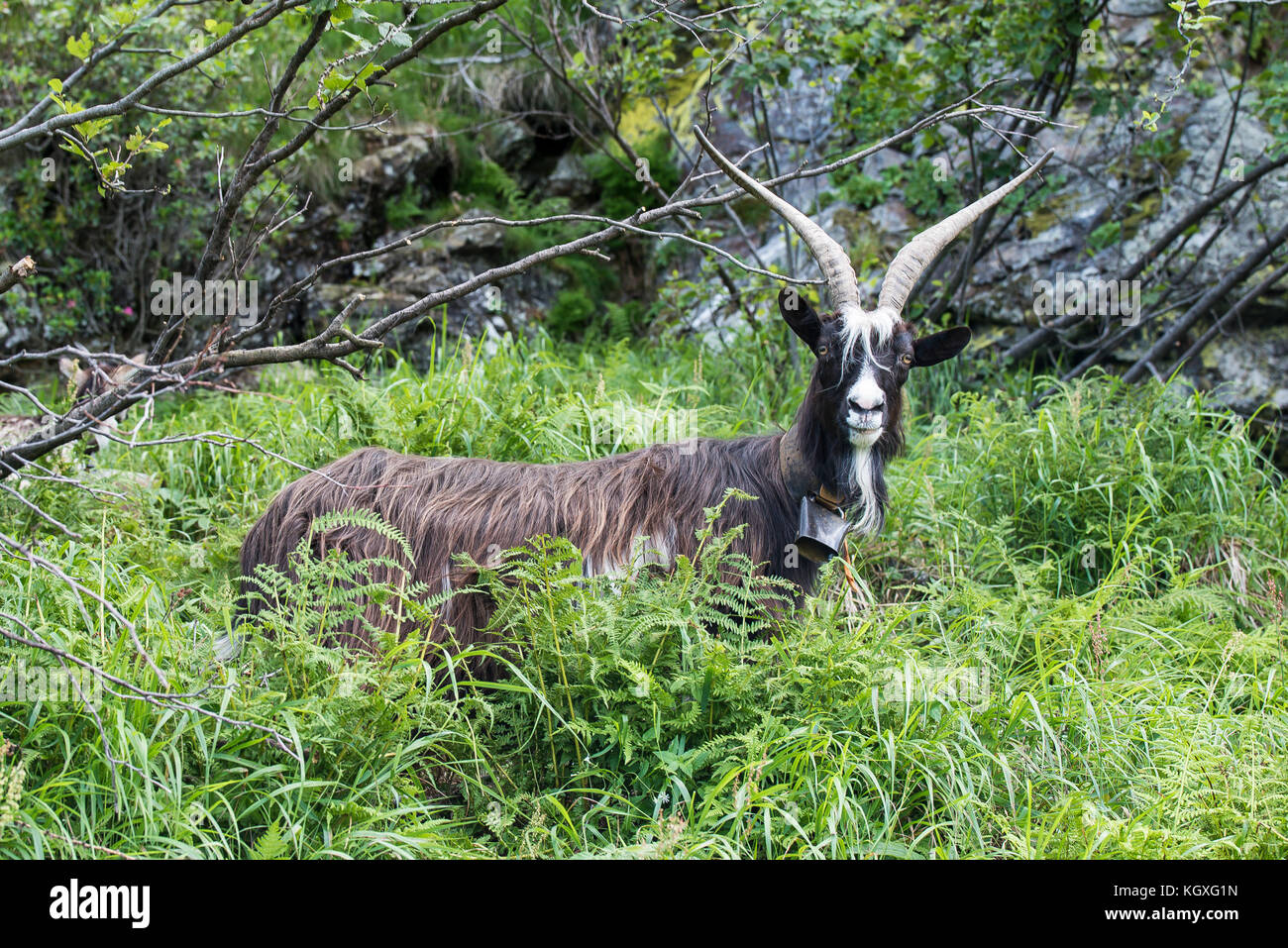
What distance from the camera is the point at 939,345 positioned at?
442 cm

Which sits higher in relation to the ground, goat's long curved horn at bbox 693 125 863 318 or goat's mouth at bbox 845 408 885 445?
goat's long curved horn at bbox 693 125 863 318

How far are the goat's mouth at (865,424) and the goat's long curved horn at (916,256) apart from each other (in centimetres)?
55

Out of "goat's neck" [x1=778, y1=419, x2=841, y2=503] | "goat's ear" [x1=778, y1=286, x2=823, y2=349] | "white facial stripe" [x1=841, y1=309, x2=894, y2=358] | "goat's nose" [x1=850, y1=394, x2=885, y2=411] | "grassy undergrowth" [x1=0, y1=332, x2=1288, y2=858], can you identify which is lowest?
"grassy undergrowth" [x1=0, y1=332, x2=1288, y2=858]

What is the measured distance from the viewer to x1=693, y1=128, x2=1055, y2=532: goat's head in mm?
3982

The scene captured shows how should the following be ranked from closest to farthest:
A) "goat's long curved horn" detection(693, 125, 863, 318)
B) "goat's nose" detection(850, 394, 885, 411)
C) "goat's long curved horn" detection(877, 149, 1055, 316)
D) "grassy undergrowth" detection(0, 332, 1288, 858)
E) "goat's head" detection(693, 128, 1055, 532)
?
1. "grassy undergrowth" detection(0, 332, 1288, 858)
2. "goat's nose" detection(850, 394, 885, 411)
3. "goat's head" detection(693, 128, 1055, 532)
4. "goat's long curved horn" detection(693, 125, 863, 318)
5. "goat's long curved horn" detection(877, 149, 1055, 316)

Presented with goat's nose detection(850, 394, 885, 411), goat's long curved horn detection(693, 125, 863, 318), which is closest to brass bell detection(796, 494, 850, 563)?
goat's nose detection(850, 394, 885, 411)

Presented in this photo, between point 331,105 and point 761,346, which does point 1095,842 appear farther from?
point 761,346

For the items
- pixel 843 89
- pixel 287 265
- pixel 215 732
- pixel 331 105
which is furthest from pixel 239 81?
pixel 215 732

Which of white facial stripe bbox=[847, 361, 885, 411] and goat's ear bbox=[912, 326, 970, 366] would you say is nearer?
white facial stripe bbox=[847, 361, 885, 411]

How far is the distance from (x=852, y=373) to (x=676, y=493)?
0.87 metres

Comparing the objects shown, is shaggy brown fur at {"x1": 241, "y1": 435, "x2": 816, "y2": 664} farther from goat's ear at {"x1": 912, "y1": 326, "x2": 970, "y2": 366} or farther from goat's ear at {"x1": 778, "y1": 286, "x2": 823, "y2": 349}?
goat's ear at {"x1": 912, "y1": 326, "x2": 970, "y2": 366}

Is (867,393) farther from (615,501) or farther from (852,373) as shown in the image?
(615,501)

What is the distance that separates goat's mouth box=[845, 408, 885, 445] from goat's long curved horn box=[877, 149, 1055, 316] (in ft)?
1.80

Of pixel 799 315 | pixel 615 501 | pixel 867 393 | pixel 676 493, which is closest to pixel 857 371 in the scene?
pixel 867 393
